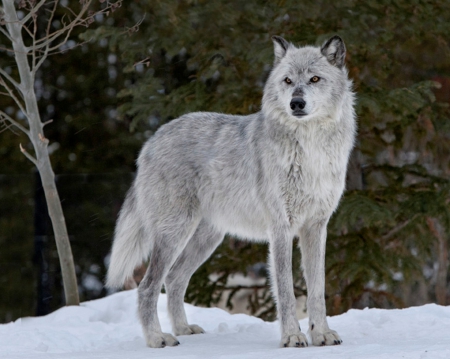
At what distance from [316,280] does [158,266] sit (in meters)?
1.25

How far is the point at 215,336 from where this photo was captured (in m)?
5.34

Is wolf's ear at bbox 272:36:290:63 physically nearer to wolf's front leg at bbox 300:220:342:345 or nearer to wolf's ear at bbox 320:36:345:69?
wolf's ear at bbox 320:36:345:69

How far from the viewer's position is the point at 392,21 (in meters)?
7.89

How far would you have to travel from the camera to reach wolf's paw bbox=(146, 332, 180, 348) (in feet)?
16.5

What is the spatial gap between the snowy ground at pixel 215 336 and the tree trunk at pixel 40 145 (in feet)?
1.42

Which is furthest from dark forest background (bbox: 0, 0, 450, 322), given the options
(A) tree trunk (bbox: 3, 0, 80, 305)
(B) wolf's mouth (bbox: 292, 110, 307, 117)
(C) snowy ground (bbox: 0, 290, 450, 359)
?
(B) wolf's mouth (bbox: 292, 110, 307, 117)

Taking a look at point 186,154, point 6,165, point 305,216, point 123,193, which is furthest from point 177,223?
point 6,165

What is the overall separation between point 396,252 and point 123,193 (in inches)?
133

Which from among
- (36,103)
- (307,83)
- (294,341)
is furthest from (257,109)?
(294,341)

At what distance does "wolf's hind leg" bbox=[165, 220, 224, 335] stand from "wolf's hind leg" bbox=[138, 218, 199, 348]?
0.36 meters

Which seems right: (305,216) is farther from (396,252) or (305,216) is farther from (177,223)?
(396,252)

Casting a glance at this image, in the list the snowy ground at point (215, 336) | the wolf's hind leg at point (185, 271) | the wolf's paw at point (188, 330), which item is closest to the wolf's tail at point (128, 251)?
the wolf's hind leg at point (185, 271)

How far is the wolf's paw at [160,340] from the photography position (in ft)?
16.5

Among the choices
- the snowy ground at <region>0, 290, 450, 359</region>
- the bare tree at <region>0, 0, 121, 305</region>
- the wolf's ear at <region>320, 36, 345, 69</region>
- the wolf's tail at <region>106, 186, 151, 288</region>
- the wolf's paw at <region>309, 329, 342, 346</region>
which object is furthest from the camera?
the bare tree at <region>0, 0, 121, 305</region>
